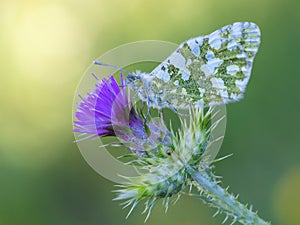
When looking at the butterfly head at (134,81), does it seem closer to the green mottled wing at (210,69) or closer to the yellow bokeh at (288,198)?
the green mottled wing at (210,69)

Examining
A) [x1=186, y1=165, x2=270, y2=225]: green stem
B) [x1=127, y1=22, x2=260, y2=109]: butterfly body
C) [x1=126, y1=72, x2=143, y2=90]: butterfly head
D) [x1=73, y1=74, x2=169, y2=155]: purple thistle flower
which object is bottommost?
[x1=186, y1=165, x2=270, y2=225]: green stem

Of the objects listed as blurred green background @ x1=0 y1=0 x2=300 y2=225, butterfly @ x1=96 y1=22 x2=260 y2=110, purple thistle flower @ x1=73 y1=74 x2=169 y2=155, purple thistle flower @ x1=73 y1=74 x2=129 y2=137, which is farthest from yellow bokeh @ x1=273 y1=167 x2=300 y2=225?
purple thistle flower @ x1=73 y1=74 x2=129 y2=137

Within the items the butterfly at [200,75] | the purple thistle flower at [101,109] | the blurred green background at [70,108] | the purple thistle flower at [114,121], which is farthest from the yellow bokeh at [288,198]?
the purple thistle flower at [101,109]

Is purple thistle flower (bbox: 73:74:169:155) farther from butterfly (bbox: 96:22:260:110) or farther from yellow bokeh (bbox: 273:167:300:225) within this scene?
yellow bokeh (bbox: 273:167:300:225)

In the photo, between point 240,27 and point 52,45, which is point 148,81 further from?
point 52,45

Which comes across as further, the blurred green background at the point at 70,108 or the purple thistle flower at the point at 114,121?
the blurred green background at the point at 70,108
